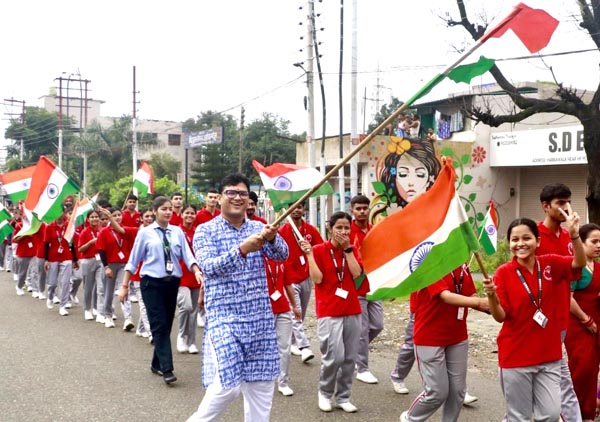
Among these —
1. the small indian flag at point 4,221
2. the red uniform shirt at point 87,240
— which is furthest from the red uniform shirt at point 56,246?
the small indian flag at point 4,221

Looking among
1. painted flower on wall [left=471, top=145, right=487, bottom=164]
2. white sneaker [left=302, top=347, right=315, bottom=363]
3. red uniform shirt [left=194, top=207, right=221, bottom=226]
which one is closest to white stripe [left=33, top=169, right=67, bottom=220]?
red uniform shirt [left=194, top=207, right=221, bottom=226]

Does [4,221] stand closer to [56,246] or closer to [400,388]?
[56,246]

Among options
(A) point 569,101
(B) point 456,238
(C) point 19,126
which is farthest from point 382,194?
(C) point 19,126

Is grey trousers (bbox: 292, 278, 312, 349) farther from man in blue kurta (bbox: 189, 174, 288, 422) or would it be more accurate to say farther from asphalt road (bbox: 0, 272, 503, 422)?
man in blue kurta (bbox: 189, 174, 288, 422)

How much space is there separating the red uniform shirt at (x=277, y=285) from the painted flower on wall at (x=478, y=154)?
18717 mm

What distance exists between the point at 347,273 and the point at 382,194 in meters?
15.6

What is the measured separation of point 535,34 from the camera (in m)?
3.75

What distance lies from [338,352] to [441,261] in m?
1.85

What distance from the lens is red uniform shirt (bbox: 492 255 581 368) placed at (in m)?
4.03

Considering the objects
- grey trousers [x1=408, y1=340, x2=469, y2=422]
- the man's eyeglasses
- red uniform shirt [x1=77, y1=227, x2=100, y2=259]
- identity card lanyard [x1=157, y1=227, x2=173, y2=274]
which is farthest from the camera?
red uniform shirt [x1=77, y1=227, x2=100, y2=259]

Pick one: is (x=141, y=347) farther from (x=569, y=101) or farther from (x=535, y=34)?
(x=569, y=101)

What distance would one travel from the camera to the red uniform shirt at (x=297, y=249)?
7375mm

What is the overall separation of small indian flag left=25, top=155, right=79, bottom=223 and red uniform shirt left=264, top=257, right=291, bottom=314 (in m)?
4.60

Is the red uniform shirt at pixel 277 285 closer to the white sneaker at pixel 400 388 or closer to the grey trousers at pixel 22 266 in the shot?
the white sneaker at pixel 400 388
